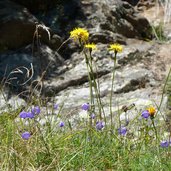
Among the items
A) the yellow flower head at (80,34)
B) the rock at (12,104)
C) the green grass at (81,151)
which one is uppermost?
the yellow flower head at (80,34)

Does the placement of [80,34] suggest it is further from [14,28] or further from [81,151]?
[14,28]

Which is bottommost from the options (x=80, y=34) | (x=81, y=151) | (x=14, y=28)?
(x=14, y=28)

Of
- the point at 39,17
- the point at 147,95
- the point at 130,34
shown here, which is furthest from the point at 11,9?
the point at 147,95

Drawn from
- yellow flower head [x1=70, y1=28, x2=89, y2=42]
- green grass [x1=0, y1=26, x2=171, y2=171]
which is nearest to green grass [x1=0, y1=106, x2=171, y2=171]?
green grass [x1=0, y1=26, x2=171, y2=171]

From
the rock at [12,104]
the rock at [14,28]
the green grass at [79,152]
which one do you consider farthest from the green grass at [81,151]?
the rock at [14,28]

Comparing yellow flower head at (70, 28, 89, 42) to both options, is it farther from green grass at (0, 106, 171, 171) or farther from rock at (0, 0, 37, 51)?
rock at (0, 0, 37, 51)

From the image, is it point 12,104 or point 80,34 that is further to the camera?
point 12,104

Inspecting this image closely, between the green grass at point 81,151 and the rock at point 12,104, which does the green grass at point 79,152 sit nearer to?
the green grass at point 81,151

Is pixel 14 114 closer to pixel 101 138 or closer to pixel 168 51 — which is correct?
pixel 101 138

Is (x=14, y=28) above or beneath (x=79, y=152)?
beneath

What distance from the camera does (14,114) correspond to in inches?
132

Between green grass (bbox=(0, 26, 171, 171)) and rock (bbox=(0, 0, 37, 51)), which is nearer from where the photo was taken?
green grass (bbox=(0, 26, 171, 171))

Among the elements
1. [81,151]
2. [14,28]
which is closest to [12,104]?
[14,28]

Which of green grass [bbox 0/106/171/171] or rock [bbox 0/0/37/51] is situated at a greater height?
green grass [bbox 0/106/171/171]
